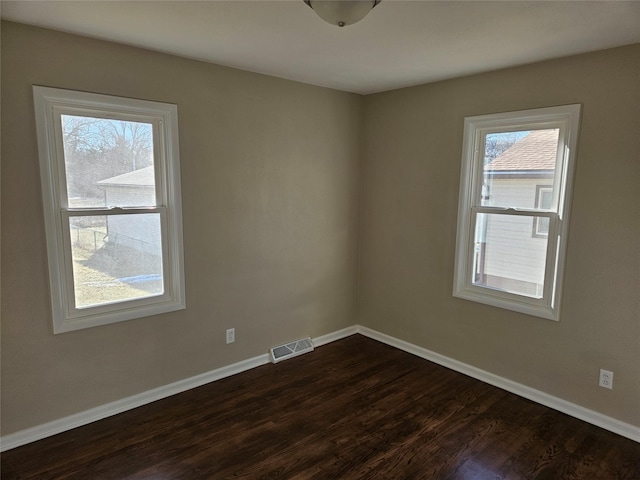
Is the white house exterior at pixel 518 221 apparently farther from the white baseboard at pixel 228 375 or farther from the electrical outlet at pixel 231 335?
the electrical outlet at pixel 231 335

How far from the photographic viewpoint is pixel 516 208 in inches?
118

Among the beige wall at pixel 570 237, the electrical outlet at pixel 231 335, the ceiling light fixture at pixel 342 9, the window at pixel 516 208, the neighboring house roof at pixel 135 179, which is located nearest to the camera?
the ceiling light fixture at pixel 342 9

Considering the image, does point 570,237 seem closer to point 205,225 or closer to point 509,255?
point 509,255

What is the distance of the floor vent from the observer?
11.5ft

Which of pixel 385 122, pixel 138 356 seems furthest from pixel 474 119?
pixel 138 356

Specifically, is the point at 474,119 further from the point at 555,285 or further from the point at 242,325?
the point at 242,325

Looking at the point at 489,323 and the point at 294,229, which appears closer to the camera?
the point at 489,323

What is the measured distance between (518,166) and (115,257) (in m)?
3.06

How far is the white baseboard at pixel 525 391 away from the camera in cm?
254

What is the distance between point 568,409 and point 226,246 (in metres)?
2.85

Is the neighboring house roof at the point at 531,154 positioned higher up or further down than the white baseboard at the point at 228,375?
higher up

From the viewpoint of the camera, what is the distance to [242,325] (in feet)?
10.9

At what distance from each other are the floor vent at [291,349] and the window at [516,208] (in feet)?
4.93

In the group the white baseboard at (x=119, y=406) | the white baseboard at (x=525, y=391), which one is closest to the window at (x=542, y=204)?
the white baseboard at (x=525, y=391)
